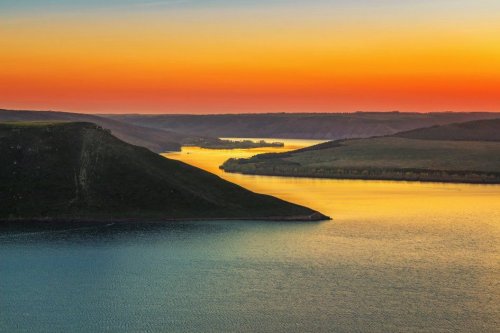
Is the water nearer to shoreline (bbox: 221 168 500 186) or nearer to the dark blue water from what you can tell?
the dark blue water

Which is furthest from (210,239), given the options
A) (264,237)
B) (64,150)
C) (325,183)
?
(325,183)

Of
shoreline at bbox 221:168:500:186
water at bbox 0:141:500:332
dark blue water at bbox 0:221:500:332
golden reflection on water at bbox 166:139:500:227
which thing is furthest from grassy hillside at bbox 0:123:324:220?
shoreline at bbox 221:168:500:186

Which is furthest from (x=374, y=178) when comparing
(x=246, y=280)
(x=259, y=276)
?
(x=246, y=280)

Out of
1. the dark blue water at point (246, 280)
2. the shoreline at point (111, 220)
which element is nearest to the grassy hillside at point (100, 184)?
the shoreline at point (111, 220)

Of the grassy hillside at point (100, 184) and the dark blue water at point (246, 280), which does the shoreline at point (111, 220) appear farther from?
the dark blue water at point (246, 280)

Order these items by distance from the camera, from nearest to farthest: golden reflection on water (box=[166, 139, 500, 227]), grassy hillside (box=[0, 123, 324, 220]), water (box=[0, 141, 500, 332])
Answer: water (box=[0, 141, 500, 332])
grassy hillside (box=[0, 123, 324, 220])
golden reflection on water (box=[166, 139, 500, 227])

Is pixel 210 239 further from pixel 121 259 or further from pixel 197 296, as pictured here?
pixel 197 296

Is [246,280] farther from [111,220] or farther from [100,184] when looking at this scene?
[100,184]
